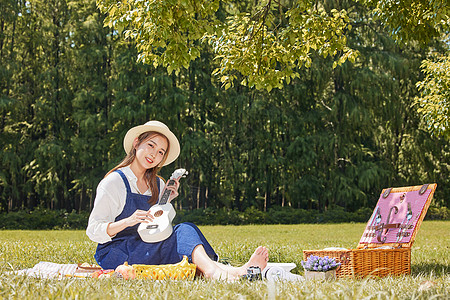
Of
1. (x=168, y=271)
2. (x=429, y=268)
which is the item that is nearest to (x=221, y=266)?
(x=168, y=271)

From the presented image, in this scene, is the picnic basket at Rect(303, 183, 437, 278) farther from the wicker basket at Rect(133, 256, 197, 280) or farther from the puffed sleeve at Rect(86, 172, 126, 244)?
the puffed sleeve at Rect(86, 172, 126, 244)

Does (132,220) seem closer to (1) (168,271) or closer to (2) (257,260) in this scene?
(1) (168,271)

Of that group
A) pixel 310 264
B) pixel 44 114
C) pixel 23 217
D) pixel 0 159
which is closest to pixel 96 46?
pixel 44 114

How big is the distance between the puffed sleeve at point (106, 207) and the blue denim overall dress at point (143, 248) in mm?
82

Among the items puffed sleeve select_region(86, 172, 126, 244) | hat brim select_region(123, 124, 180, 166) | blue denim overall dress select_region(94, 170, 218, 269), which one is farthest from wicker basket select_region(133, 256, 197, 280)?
hat brim select_region(123, 124, 180, 166)

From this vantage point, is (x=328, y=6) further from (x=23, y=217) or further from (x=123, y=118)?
(x=23, y=217)

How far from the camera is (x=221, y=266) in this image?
433 centimetres

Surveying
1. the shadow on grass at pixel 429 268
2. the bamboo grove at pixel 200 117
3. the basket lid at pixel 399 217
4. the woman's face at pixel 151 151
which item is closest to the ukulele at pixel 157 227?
the woman's face at pixel 151 151

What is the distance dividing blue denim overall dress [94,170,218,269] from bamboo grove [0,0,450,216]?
15795 millimetres

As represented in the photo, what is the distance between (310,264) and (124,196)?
185cm

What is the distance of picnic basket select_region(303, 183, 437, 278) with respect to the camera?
4871 millimetres

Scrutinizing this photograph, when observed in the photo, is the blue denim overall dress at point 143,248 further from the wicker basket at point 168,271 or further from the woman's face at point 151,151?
the woman's face at point 151,151

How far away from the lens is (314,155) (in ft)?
72.0

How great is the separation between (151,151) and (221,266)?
1.42 m
